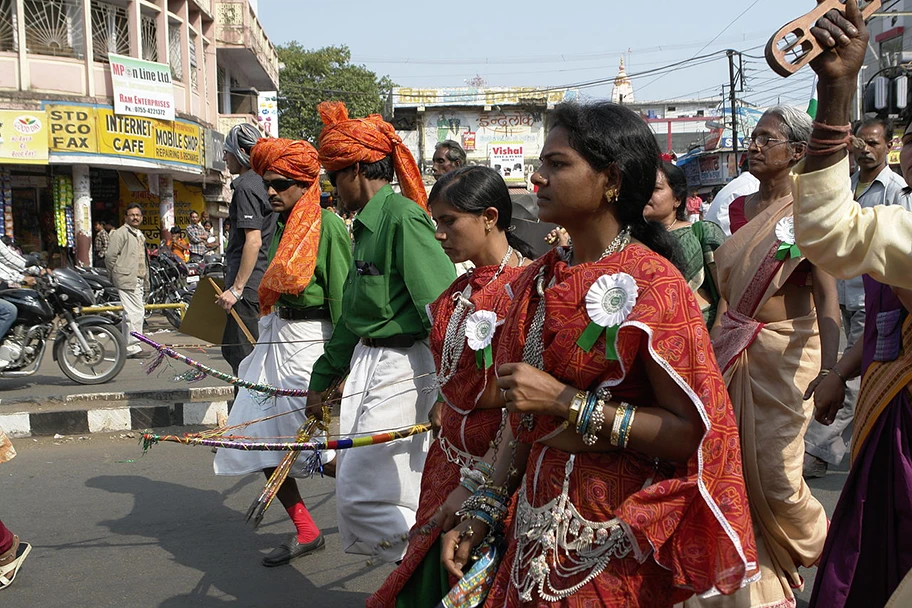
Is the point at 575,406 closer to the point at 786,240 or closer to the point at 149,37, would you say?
the point at 786,240

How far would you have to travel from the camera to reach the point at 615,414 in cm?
193

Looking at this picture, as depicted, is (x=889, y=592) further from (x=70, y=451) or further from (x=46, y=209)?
(x=46, y=209)

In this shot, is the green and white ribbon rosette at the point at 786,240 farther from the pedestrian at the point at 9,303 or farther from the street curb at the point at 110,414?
the pedestrian at the point at 9,303

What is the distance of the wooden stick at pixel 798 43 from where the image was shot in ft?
5.65

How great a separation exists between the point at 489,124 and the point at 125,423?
1505 inches

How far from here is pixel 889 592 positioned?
97.3 inches

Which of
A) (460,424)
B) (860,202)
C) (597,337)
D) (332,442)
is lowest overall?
(332,442)

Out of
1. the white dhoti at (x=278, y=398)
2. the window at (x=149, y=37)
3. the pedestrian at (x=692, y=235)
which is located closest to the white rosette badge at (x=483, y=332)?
the pedestrian at (x=692, y=235)

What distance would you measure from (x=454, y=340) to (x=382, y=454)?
0.80 meters

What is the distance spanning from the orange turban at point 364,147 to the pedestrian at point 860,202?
2.90 meters

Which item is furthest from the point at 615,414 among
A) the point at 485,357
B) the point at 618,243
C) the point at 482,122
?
the point at 482,122

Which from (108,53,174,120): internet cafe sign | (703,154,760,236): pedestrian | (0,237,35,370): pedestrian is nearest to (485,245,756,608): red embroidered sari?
(703,154,760,236): pedestrian

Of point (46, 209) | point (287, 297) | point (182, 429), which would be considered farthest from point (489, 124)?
point (287, 297)

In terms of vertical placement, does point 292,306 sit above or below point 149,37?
below
